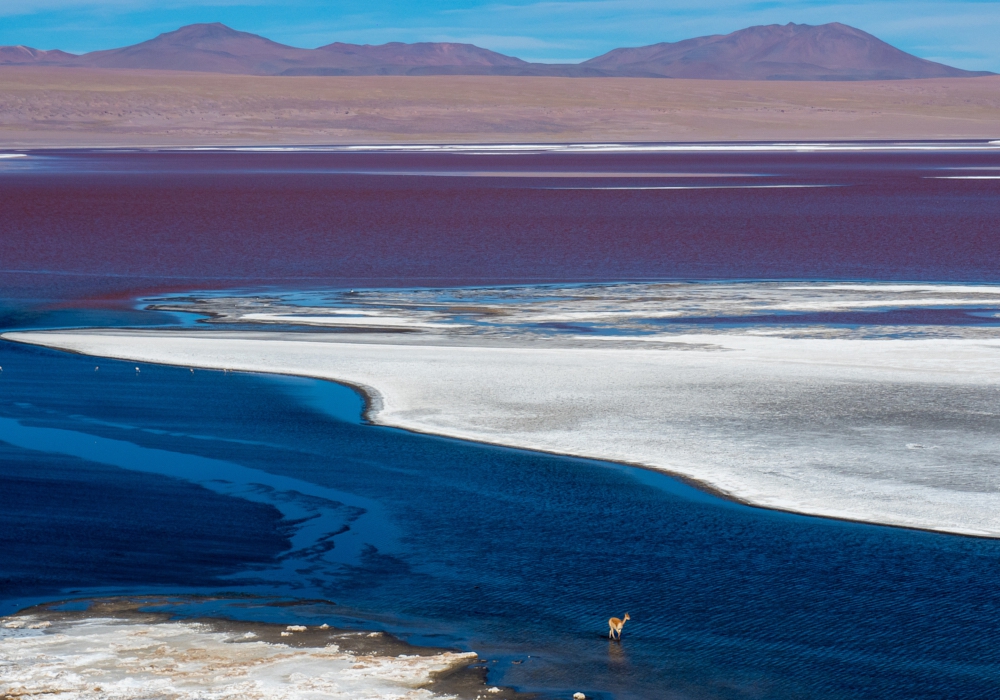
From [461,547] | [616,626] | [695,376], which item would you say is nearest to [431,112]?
[695,376]

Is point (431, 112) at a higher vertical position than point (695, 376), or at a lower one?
higher

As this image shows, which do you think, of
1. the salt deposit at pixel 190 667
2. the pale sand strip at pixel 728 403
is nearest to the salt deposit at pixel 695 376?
the pale sand strip at pixel 728 403

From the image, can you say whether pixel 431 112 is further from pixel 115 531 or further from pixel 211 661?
pixel 211 661

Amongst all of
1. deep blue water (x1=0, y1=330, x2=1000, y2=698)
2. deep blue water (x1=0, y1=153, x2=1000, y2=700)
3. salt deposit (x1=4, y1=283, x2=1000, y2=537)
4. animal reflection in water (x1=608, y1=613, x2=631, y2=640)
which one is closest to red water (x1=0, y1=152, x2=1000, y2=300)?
salt deposit (x1=4, y1=283, x2=1000, y2=537)

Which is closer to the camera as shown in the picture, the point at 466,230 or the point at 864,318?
the point at 864,318

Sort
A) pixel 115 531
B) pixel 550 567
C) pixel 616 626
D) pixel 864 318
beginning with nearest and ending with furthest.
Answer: pixel 616 626
pixel 550 567
pixel 115 531
pixel 864 318

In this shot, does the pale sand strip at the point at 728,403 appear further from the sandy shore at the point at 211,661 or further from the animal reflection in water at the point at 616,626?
the sandy shore at the point at 211,661

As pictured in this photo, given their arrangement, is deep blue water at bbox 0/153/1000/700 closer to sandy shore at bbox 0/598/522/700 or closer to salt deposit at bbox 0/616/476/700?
sandy shore at bbox 0/598/522/700
